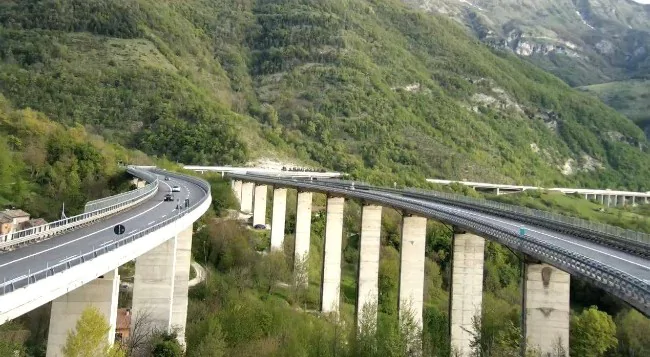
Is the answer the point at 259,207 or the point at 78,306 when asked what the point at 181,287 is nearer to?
the point at 78,306

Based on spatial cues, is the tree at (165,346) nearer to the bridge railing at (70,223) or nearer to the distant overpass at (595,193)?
the bridge railing at (70,223)

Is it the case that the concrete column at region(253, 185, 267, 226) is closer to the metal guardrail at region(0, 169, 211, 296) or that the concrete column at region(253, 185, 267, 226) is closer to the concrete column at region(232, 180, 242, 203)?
the concrete column at region(232, 180, 242, 203)

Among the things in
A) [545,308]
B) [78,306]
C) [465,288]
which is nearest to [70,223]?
[78,306]

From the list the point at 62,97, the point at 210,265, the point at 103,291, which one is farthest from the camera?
the point at 62,97

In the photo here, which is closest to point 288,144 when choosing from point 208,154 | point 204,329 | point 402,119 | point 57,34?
point 208,154

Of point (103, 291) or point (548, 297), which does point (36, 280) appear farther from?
point (548, 297)

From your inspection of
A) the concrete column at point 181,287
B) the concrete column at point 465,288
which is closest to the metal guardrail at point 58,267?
the concrete column at point 181,287

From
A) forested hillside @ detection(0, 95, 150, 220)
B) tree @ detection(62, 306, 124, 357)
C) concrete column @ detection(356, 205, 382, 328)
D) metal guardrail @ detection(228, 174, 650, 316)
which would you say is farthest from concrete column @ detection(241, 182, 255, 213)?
tree @ detection(62, 306, 124, 357)
